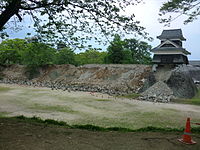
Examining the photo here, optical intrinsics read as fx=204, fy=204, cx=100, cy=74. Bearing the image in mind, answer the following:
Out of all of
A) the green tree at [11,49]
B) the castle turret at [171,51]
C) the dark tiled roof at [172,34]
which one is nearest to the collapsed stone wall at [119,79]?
the castle turret at [171,51]

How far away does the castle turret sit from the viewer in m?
26.6

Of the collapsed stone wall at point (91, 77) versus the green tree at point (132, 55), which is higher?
the green tree at point (132, 55)

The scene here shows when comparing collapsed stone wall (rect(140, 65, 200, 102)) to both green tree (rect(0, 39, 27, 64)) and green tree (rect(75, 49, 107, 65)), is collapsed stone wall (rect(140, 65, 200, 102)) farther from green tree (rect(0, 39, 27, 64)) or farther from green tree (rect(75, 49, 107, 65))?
green tree (rect(0, 39, 27, 64))

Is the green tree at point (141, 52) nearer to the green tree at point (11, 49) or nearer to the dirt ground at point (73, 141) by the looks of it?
the green tree at point (11, 49)

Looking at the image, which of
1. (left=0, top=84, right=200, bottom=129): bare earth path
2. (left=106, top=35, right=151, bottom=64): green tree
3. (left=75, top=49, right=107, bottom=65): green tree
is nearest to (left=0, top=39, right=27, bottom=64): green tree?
(left=75, top=49, right=107, bottom=65): green tree

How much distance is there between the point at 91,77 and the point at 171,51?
11390 mm

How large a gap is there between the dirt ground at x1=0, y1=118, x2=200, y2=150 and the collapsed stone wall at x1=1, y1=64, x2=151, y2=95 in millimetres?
15832

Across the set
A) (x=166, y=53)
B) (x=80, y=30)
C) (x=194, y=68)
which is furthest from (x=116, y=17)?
(x=194, y=68)

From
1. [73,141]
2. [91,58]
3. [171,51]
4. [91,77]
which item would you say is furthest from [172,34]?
[73,141]

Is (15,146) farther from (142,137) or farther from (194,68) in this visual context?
(194,68)

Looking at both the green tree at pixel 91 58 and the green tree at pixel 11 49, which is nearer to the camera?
the green tree at pixel 11 49

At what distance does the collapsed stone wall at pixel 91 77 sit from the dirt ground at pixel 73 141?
51.9ft

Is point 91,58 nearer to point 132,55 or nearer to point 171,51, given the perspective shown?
point 132,55

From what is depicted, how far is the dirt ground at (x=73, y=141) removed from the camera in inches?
162
